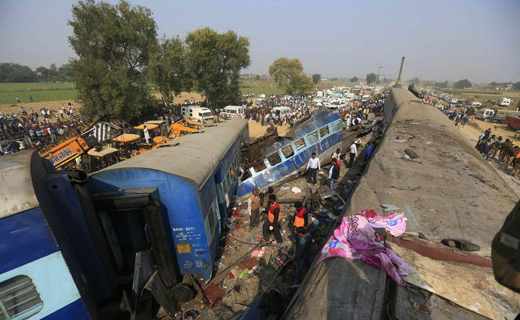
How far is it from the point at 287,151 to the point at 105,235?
295 inches

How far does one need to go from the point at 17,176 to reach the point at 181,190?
2354 millimetres

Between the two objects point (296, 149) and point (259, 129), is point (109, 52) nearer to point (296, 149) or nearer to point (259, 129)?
point (259, 129)

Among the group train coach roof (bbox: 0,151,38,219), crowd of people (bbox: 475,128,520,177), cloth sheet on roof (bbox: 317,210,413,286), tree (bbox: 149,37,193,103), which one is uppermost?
tree (bbox: 149,37,193,103)

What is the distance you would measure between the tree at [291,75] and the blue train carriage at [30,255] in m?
52.7

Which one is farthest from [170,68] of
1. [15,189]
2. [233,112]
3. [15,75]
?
[15,75]

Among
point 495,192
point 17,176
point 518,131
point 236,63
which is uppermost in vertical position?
point 236,63

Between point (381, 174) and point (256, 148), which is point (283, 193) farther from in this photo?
point (381, 174)

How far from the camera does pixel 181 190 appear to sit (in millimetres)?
4727

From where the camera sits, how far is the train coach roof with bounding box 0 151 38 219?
2803 millimetres

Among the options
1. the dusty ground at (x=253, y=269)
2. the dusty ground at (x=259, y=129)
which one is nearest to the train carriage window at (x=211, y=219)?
the dusty ground at (x=253, y=269)

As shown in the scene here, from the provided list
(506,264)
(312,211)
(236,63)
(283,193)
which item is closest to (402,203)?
(506,264)

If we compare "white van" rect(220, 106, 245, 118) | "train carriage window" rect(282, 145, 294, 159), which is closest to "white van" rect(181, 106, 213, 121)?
"white van" rect(220, 106, 245, 118)

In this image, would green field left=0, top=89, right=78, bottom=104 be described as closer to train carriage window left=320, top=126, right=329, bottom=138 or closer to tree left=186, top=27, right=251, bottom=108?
tree left=186, top=27, right=251, bottom=108

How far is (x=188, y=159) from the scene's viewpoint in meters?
5.71
